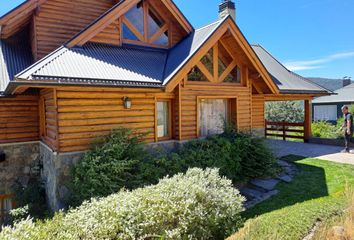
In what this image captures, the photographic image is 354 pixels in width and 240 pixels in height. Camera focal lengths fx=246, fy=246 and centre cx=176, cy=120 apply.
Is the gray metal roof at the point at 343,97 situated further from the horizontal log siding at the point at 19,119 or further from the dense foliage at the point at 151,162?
the horizontal log siding at the point at 19,119

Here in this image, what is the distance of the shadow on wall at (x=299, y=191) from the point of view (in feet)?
21.4

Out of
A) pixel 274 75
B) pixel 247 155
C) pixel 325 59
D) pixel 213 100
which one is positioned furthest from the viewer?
pixel 325 59

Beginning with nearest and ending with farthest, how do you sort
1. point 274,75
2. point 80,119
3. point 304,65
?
point 80,119, point 274,75, point 304,65

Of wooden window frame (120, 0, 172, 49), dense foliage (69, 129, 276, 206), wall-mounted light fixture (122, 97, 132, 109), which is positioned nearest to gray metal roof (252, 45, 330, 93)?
dense foliage (69, 129, 276, 206)

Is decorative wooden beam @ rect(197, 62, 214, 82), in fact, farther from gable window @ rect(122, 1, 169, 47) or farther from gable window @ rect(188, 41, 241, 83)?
gable window @ rect(122, 1, 169, 47)

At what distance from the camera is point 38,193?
8.06m

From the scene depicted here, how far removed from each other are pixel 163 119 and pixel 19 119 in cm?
534

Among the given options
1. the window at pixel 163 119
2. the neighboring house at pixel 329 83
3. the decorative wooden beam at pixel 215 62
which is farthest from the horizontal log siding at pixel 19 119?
the neighboring house at pixel 329 83

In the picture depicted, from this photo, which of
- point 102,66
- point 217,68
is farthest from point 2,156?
point 217,68

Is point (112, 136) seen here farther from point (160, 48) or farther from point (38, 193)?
point (160, 48)

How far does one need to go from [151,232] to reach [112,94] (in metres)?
4.75

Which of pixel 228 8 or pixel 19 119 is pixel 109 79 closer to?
pixel 19 119

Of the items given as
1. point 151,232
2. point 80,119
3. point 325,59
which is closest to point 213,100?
point 80,119

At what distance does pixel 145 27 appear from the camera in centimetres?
1017
